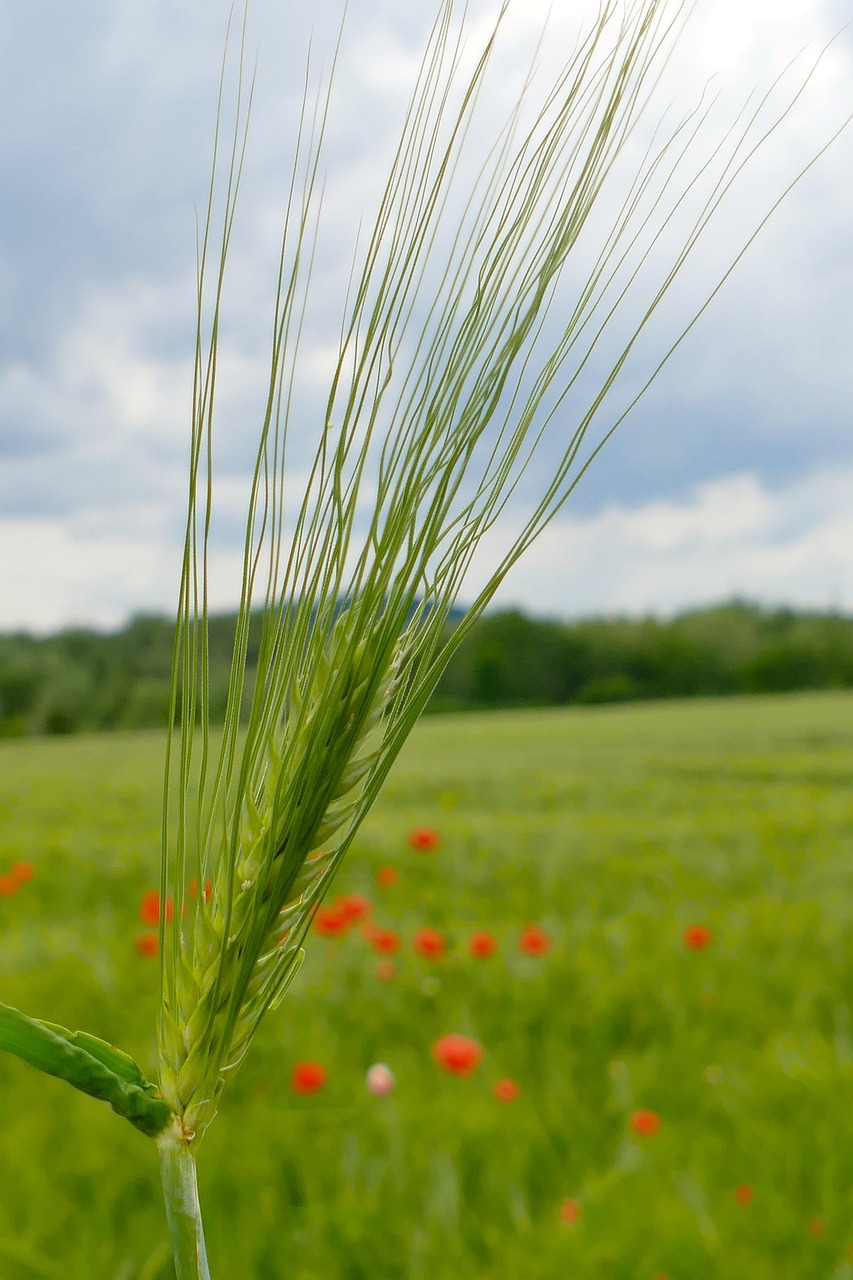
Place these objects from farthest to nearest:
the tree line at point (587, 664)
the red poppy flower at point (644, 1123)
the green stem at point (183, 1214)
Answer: the tree line at point (587, 664), the red poppy flower at point (644, 1123), the green stem at point (183, 1214)

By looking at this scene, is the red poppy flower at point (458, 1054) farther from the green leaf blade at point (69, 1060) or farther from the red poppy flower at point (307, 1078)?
the green leaf blade at point (69, 1060)

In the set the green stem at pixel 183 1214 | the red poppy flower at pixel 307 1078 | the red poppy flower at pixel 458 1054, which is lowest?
the red poppy flower at pixel 307 1078

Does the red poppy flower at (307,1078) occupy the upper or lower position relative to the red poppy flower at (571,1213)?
upper

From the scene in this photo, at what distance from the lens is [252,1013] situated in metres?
0.57

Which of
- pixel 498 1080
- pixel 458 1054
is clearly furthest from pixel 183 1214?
pixel 498 1080

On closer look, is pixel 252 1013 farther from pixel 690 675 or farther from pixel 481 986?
pixel 690 675

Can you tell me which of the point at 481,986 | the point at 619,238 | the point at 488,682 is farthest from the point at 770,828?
the point at 488,682

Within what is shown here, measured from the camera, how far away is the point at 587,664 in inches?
1217

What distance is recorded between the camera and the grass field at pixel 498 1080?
1.82 m

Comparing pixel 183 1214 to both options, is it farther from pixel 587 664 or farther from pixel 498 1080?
pixel 587 664

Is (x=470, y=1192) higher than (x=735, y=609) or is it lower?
lower

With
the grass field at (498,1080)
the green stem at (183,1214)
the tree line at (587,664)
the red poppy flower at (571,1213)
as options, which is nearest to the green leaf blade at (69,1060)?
the green stem at (183,1214)

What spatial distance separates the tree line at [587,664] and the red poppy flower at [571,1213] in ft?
76.7

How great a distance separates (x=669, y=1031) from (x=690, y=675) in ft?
98.4
